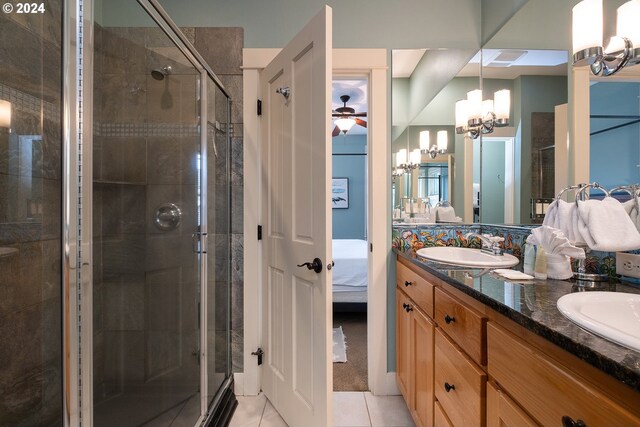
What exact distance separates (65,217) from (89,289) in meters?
0.23

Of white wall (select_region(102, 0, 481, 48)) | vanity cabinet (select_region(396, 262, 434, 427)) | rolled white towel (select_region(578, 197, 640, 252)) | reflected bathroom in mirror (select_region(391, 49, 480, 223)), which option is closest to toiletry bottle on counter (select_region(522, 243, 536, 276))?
rolled white towel (select_region(578, 197, 640, 252))

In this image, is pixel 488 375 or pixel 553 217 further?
pixel 553 217

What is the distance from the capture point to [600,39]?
1164 mm

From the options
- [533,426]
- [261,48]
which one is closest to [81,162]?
[533,426]

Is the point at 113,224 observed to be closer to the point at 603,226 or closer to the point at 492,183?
the point at 603,226

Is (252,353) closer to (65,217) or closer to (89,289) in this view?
(89,289)

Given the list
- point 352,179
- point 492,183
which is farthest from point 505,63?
point 352,179

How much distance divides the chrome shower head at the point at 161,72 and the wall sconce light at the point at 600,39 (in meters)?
1.85

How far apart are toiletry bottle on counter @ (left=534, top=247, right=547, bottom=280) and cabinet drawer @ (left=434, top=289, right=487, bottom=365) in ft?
1.07

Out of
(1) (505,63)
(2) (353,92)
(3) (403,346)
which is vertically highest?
(2) (353,92)

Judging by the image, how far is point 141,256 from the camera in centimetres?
142

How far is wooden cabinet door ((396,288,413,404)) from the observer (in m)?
1.67

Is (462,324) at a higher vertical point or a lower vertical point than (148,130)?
lower

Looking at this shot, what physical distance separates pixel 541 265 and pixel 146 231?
5.66ft
